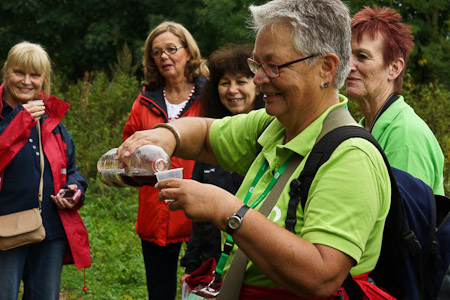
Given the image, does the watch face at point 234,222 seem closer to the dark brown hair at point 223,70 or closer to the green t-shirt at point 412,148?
the green t-shirt at point 412,148

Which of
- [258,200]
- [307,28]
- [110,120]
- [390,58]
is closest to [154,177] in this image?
[258,200]

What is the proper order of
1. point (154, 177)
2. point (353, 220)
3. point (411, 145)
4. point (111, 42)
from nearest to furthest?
1. point (353, 220)
2. point (154, 177)
3. point (411, 145)
4. point (111, 42)

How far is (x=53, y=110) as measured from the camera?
15.6ft

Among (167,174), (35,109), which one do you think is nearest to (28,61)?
(35,109)

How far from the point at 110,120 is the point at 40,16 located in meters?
9.54

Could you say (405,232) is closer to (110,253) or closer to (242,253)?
(242,253)

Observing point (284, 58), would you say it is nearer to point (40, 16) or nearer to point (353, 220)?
point (353, 220)

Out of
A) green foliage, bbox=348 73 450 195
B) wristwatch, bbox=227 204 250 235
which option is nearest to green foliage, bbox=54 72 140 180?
green foliage, bbox=348 73 450 195

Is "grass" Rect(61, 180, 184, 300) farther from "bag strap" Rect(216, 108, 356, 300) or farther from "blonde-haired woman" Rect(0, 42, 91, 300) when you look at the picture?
"bag strap" Rect(216, 108, 356, 300)

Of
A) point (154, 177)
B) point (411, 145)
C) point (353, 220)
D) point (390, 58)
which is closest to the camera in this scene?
point (353, 220)

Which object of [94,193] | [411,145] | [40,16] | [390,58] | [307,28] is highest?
[307,28]

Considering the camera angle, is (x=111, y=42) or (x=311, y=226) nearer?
(x=311, y=226)

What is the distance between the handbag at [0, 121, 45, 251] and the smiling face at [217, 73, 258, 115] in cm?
157

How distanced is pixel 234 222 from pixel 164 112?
3.38 m
